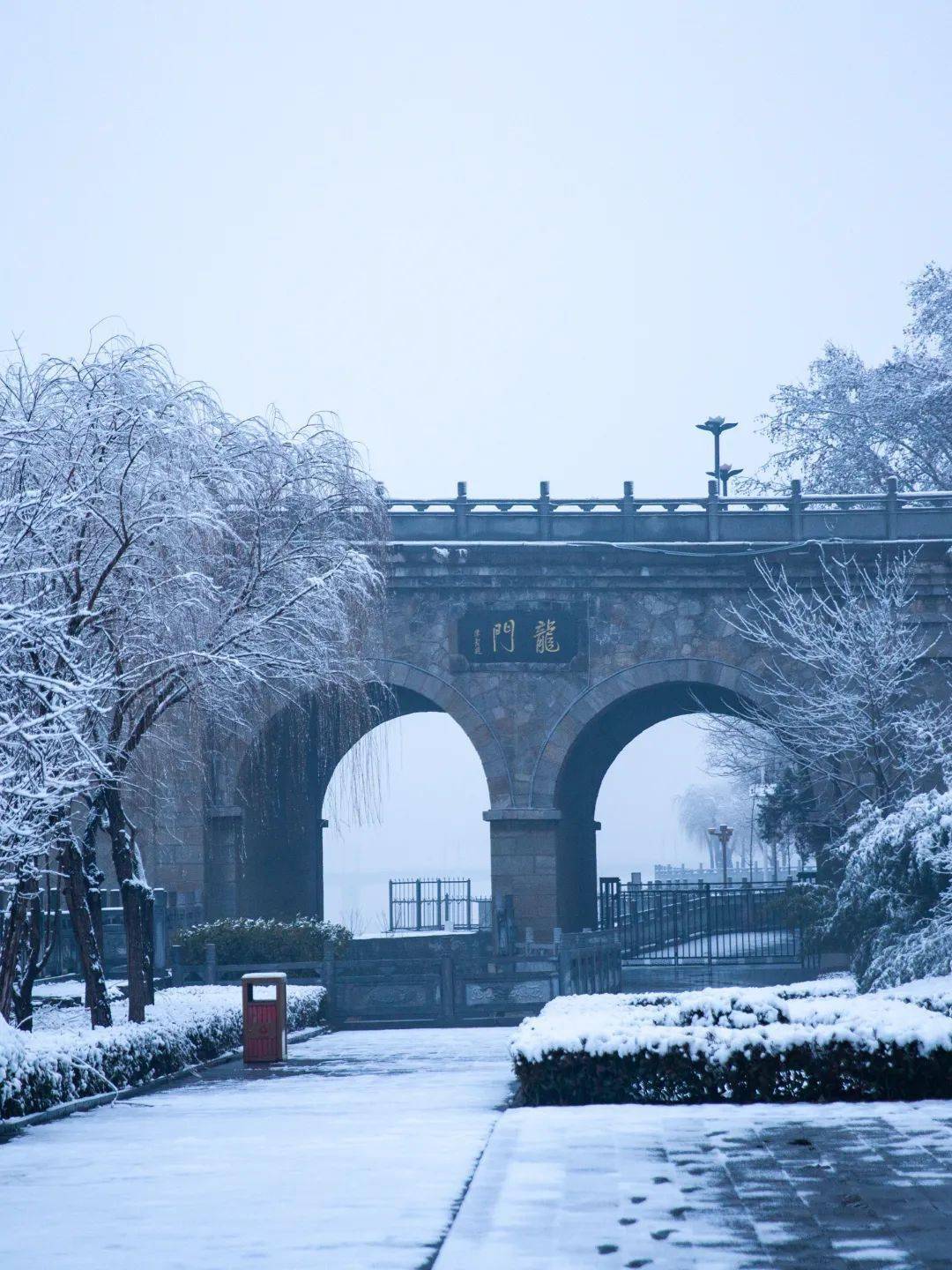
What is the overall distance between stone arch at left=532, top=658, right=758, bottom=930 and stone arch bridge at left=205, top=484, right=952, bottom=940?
0.04 metres

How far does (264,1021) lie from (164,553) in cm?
526

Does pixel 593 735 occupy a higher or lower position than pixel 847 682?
lower

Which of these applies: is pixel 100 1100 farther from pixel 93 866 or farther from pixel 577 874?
pixel 577 874

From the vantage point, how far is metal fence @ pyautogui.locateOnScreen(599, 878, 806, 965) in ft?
93.0

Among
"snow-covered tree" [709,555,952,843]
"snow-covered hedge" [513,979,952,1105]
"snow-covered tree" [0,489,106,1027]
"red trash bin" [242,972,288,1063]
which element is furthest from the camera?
"snow-covered tree" [709,555,952,843]

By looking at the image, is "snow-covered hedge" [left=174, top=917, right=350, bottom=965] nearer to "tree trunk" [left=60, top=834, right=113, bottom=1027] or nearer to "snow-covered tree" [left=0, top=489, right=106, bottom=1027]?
"snow-covered tree" [left=0, top=489, right=106, bottom=1027]

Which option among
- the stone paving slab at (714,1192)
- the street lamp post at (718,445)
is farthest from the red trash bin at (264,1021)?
the street lamp post at (718,445)

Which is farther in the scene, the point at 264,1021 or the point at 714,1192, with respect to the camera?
the point at 264,1021

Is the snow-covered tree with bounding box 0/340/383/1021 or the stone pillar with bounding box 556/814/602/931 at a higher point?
the snow-covered tree with bounding box 0/340/383/1021

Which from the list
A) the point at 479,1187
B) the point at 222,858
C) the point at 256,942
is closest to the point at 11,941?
the point at 479,1187

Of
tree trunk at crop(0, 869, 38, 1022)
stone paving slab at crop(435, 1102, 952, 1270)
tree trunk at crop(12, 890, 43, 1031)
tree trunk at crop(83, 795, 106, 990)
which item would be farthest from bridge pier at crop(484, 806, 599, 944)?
stone paving slab at crop(435, 1102, 952, 1270)

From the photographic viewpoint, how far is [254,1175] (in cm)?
909

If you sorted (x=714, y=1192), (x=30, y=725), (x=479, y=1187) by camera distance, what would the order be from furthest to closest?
(x=30, y=725), (x=479, y=1187), (x=714, y=1192)

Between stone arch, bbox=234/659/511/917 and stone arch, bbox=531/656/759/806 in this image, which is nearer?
stone arch, bbox=234/659/511/917
